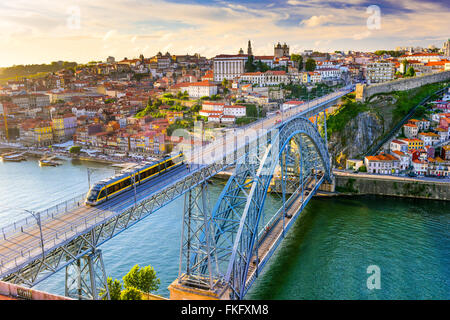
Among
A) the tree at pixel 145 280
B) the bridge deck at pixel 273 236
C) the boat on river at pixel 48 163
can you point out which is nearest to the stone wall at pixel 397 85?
the bridge deck at pixel 273 236

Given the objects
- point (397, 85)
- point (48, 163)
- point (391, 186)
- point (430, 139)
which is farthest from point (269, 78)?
point (48, 163)

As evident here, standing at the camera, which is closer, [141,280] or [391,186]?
[141,280]

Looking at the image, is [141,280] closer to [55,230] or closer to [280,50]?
[55,230]

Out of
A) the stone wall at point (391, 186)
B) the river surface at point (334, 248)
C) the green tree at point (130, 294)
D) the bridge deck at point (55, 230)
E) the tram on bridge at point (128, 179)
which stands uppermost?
the tram on bridge at point (128, 179)

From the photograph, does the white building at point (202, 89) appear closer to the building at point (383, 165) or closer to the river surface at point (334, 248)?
the river surface at point (334, 248)
